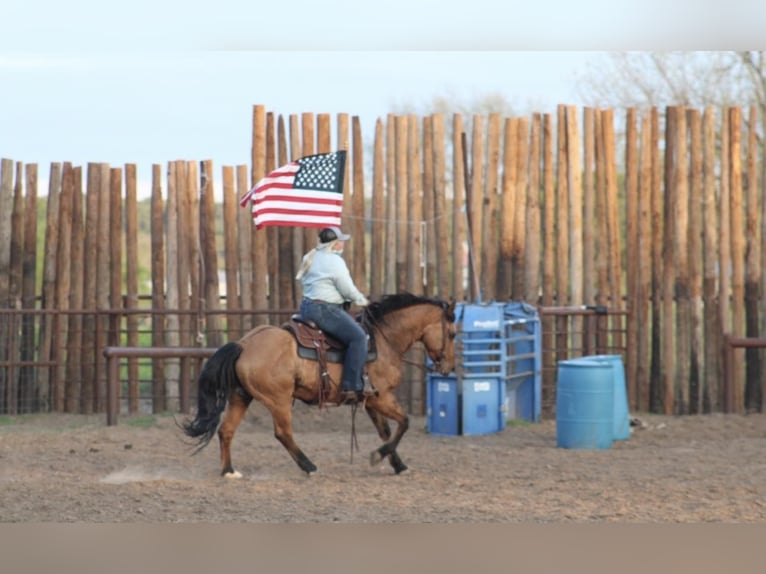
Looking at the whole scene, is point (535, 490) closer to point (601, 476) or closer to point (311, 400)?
point (601, 476)

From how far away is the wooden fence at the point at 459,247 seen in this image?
15.6m

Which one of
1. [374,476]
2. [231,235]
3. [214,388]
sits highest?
[231,235]

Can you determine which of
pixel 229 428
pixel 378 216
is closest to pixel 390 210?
pixel 378 216

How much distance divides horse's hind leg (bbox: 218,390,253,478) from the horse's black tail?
0.13 meters

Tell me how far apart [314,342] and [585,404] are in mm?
3235

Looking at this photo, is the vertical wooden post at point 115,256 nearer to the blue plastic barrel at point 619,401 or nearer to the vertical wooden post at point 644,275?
the blue plastic barrel at point 619,401

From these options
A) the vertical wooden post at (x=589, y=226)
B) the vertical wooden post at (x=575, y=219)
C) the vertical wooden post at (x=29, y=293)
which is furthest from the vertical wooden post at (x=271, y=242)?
the vertical wooden post at (x=589, y=226)

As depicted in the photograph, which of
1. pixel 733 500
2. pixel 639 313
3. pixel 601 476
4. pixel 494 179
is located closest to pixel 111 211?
pixel 494 179

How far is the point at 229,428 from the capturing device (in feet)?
Result: 36.2

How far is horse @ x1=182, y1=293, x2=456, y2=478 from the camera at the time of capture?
10.9 meters

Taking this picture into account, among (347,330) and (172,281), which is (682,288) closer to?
(347,330)

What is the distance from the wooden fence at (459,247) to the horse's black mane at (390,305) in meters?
3.57

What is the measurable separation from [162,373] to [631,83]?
43.1 feet

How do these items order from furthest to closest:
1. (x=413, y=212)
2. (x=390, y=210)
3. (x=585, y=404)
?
(x=390, y=210) < (x=413, y=212) < (x=585, y=404)
